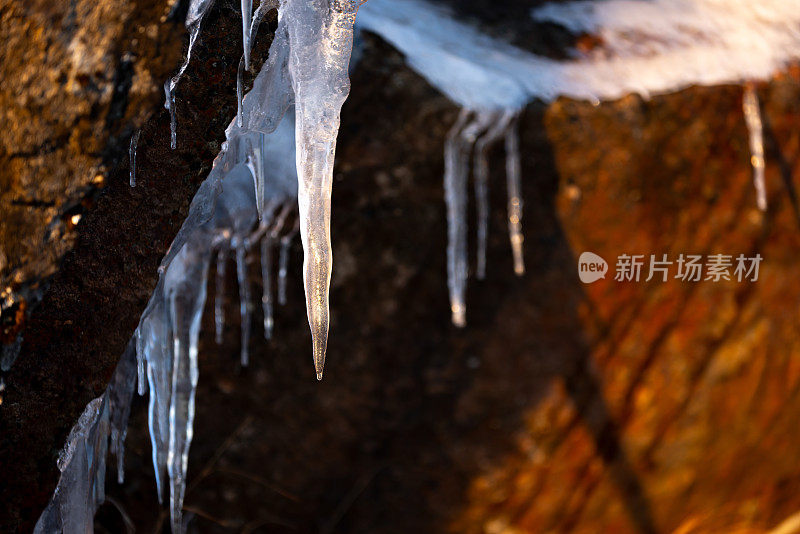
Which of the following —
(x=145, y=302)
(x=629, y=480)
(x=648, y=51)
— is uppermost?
(x=145, y=302)

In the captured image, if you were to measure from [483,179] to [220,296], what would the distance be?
0.97 metres

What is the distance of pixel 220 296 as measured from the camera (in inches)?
83.0

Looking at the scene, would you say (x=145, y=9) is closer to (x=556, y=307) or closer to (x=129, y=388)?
(x=129, y=388)

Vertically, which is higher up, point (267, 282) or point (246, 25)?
point (246, 25)

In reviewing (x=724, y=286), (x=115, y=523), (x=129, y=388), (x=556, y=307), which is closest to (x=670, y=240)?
(x=724, y=286)

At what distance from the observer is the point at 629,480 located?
2.35 m

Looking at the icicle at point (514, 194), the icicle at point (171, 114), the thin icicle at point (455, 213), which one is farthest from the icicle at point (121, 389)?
the icicle at point (514, 194)

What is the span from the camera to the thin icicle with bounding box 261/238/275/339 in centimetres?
207

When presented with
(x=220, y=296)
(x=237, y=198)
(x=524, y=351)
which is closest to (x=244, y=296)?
(x=220, y=296)

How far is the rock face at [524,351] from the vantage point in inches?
84.0

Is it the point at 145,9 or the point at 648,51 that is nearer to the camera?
the point at 145,9

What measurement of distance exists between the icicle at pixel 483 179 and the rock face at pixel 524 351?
0.12 feet

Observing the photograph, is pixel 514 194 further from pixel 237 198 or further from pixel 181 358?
pixel 181 358

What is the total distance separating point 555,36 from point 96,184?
6.31ft
